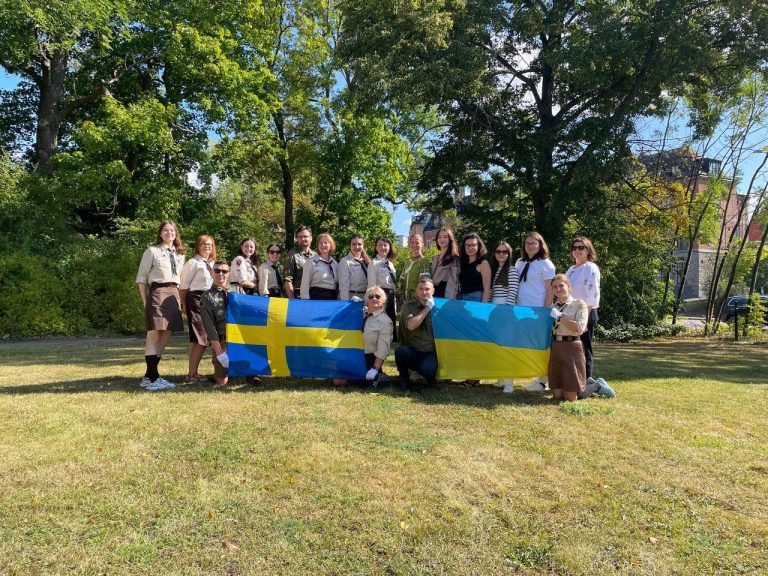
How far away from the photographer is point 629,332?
53.2 feet

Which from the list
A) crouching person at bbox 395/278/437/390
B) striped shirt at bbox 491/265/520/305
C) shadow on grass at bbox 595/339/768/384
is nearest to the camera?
crouching person at bbox 395/278/437/390

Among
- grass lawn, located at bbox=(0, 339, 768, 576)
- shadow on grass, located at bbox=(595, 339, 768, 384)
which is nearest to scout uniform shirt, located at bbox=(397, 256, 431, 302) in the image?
grass lawn, located at bbox=(0, 339, 768, 576)

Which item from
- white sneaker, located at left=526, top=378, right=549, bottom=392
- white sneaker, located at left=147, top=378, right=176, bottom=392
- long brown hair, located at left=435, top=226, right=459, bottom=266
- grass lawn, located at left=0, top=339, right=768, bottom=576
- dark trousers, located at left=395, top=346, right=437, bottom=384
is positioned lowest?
grass lawn, located at left=0, top=339, right=768, bottom=576

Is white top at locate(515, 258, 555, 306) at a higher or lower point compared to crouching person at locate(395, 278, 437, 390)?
higher

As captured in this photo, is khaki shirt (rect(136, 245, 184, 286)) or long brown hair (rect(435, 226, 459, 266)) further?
long brown hair (rect(435, 226, 459, 266))

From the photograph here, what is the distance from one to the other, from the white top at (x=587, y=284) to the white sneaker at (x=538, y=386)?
42.8 inches

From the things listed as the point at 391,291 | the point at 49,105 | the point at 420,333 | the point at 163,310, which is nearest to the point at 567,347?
the point at 420,333

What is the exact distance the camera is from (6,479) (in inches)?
133

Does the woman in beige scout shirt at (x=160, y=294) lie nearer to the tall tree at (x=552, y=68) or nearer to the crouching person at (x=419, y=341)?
the crouching person at (x=419, y=341)

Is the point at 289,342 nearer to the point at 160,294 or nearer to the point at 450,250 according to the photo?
the point at 160,294

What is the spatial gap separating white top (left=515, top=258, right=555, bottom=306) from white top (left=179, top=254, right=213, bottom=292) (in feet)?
12.6

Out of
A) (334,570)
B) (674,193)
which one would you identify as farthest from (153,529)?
(674,193)

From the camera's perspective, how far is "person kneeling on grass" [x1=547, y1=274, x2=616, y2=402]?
5609 millimetres

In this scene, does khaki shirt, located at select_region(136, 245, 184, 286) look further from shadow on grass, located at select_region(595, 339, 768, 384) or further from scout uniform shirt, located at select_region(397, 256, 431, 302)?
shadow on grass, located at select_region(595, 339, 768, 384)
